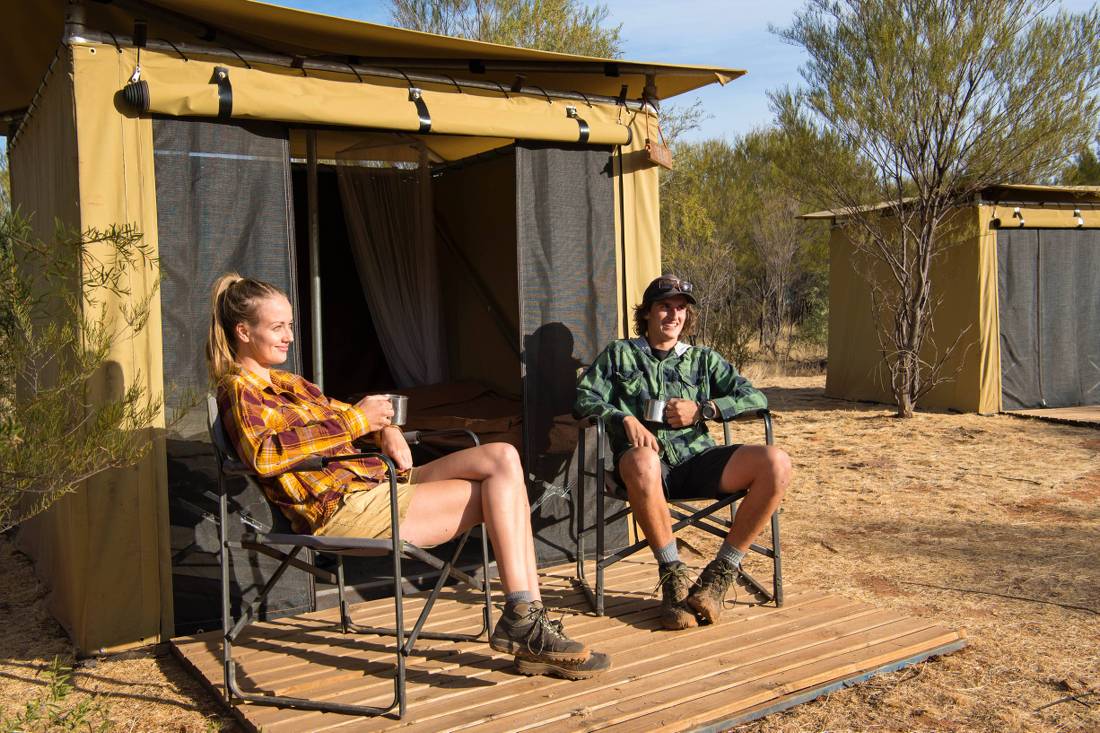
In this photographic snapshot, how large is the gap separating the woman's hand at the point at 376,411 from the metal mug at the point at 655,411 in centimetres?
90

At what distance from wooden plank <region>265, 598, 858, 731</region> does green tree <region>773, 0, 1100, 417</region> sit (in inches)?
204

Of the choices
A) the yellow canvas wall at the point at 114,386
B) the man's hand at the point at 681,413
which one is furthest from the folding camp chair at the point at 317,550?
the man's hand at the point at 681,413

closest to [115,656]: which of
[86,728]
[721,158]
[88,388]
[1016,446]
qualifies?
[86,728]

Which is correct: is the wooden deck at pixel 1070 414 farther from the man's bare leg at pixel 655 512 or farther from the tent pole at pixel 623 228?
the man's bare leg at pixel 655 512

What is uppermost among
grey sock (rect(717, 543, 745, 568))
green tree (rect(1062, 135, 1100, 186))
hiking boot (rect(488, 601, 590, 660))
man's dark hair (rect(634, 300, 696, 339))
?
green tree (rect(1062, 135, 1100, 186))

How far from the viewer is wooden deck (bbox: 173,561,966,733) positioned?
90.0 inches

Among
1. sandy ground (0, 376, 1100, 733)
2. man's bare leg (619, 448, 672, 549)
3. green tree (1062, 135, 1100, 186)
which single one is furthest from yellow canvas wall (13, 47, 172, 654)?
green tree (1062, 135, 1100, 186)

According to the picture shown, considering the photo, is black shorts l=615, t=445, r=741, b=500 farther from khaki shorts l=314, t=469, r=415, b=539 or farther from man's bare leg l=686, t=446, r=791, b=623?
khaki shorts l=314, t=469, r=415, b=539

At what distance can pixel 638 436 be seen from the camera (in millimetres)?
3010

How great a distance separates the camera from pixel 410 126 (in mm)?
3229

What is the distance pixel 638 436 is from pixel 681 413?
0.18m

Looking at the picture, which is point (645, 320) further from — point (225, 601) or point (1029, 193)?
point (1029, 193)

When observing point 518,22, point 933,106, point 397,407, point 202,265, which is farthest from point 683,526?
point 518,22

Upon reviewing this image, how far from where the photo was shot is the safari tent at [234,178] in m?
2.87
